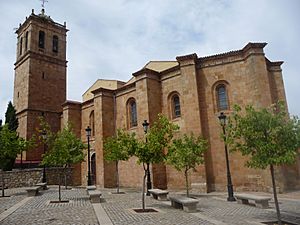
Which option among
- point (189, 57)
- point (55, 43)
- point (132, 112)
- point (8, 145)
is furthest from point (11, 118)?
point (189, 57)

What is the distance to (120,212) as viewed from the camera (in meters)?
10.4

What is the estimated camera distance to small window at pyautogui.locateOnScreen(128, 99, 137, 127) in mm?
24500

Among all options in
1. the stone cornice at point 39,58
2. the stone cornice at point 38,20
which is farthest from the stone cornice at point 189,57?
the stone cornice at point 38,20

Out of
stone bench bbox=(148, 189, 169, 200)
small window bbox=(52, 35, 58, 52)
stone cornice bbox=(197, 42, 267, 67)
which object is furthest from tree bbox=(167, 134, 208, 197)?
small window bbox=(52, 35, 58, 52)

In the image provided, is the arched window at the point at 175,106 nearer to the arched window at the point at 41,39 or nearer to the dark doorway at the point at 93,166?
the dark doorway at the point at 93,166

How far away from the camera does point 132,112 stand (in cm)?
2480

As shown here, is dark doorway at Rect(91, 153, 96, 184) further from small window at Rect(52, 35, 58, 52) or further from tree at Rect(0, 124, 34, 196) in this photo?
small window at Rect(52, 35, 58, 52)

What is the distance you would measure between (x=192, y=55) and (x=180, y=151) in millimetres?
8102

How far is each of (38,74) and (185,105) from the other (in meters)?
21.2

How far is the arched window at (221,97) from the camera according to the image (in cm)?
1923

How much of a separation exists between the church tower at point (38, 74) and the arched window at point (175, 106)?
57.7 feet

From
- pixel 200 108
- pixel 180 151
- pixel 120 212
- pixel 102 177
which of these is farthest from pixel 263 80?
pixel 102 177

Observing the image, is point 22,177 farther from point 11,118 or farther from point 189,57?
point 189,57

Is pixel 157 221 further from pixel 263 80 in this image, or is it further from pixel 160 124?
pixel 263 80
